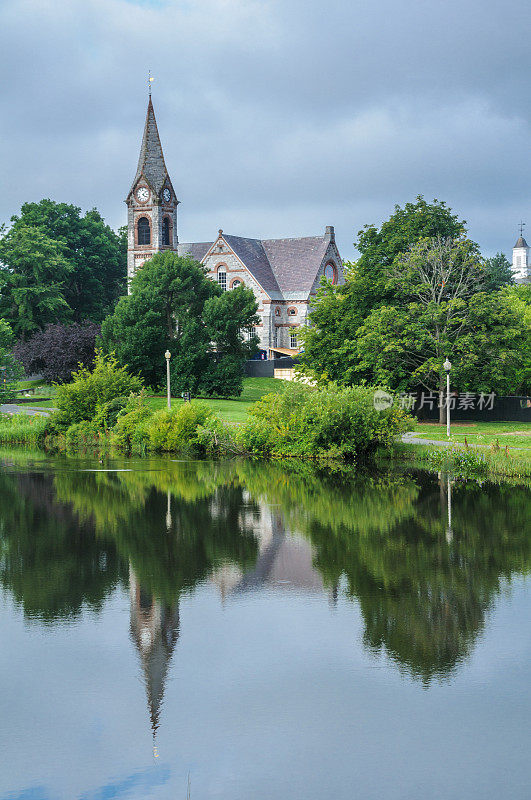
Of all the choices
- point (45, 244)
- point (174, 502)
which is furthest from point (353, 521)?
point (45, 244)

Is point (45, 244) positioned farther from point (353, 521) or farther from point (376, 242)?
point (353, 521)

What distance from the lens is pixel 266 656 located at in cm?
1177

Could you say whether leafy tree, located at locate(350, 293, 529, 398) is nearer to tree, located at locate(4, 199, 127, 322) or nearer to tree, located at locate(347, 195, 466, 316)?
tree, located at locate(347, 195, 466, 316)

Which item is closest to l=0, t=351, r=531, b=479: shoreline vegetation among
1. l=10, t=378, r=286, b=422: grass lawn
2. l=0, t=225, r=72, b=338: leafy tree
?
l=10, t=378, r=286, b=422: grass lawn

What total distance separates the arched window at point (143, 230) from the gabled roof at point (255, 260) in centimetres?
791

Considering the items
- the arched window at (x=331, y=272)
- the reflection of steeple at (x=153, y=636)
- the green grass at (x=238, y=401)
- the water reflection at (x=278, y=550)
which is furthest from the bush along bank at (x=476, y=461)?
the arched window at (x=331, y=272)

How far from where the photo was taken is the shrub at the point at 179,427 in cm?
3947

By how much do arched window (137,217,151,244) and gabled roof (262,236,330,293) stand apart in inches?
551

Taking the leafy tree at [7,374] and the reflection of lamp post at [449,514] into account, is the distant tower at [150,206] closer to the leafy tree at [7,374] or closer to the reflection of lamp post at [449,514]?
the leafy tree at [7,374]

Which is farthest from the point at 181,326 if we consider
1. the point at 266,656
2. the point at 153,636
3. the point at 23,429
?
the point at 266,656

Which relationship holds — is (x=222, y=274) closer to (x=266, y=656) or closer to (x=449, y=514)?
(x=449, y=514)

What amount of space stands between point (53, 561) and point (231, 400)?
45.3 metres

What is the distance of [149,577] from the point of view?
15.9 metres

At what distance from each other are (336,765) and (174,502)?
53.3 ft
